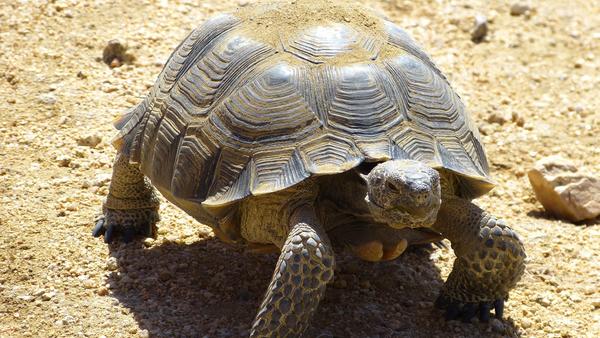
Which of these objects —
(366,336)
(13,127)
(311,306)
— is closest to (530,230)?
(366,336)

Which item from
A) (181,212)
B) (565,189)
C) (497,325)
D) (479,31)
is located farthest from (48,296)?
(479,31)

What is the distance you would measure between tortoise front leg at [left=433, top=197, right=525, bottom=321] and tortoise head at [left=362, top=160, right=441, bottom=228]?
54cm

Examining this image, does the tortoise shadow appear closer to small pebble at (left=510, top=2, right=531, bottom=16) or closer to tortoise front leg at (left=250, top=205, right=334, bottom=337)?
tortoise front leg at (left=250, top=205, right=334, bottom=337)

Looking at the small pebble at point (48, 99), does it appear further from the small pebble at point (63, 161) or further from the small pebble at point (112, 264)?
the small pebble at point (112, 264)

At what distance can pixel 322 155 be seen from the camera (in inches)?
167

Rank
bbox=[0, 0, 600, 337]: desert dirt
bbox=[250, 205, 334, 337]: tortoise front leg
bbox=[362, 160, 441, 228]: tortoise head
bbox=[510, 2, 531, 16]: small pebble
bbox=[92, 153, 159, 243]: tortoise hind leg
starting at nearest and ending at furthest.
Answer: bbox=[362, 160, 441, 228]: tortoise head, bbox=[250, 205, 334, 337]: tortoise front leg, bbox=[0, 0, 600, 337]: desert dirt, bbox=[92, 153, 159, 243]: tortoise hind leg, bbox=[510, 2, 531, 16]: small pebble

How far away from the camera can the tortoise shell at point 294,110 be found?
4320mm

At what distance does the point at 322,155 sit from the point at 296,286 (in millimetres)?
634

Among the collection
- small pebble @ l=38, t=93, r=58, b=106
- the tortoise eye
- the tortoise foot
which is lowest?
the tortoise foot

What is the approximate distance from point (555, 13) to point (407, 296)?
5487 millimetres

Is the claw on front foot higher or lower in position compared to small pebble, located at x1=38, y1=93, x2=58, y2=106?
lower

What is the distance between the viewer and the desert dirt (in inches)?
185

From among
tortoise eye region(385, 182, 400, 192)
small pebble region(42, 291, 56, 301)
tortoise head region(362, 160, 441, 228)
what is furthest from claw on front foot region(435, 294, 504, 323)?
small pebble region(42, 291, 56, 301)

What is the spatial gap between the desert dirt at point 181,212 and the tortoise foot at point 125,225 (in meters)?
0.08
